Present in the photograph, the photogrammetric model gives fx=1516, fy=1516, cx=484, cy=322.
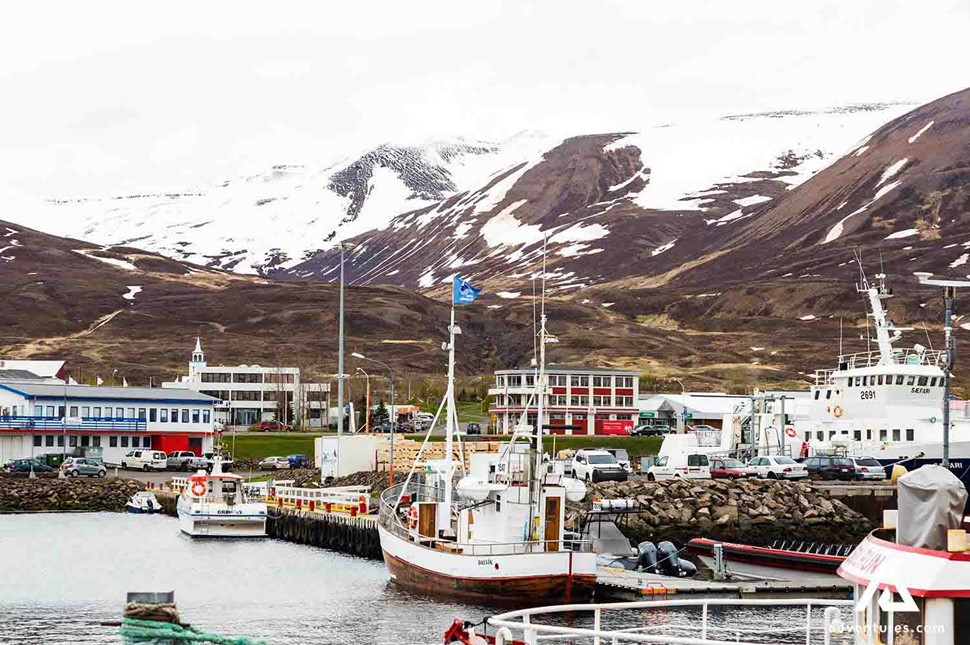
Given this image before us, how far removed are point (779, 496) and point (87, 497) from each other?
41477 millimetres

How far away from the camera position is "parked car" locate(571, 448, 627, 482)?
231 feet

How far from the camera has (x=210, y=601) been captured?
49906mm

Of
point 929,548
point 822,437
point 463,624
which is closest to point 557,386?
point 822,437

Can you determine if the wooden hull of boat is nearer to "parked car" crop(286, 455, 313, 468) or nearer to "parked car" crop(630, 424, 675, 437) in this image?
"parked car" crop(286, 455, 313, 468)

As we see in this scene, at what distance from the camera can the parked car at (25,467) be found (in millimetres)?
96938

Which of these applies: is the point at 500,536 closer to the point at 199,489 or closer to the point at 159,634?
the point at 159,634

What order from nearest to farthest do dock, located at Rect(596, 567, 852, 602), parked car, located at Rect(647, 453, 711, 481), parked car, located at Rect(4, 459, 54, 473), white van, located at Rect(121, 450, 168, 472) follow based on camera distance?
dock, located at Rect(596, 567, 852, 602) → parked car, located at Rect(647, 453, 711, 481) → parked car, located at Rect(4, 459, 54, 473) → white van, located at Rect(121, 450, 168, 472)

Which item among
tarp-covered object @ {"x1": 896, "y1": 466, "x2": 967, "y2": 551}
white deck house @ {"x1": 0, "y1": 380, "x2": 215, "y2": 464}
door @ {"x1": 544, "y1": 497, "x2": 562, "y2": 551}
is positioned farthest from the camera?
white deck house @ {"x1": 0, "y1": 380, "x2": 215, "y2": 464}

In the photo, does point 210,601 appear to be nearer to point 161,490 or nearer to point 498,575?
point 498,575

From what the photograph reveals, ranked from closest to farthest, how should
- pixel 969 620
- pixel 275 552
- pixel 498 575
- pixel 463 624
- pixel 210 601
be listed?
pixel 969 620, pixel 463 624, pixel 498 575, pixel 210 601, pixel 275 552

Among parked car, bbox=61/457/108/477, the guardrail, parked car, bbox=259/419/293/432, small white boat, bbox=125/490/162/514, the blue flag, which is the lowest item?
small white boat, bbox=125/490/162/514

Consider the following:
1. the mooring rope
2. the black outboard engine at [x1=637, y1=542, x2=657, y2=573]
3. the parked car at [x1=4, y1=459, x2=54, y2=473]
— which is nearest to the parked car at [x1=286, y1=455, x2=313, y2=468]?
the parked car at [x1=4, y1=459, x2=54, y2=473]

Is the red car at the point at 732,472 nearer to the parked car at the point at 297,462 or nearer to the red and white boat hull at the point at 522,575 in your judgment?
the red and white boat hull at the point at 522,575

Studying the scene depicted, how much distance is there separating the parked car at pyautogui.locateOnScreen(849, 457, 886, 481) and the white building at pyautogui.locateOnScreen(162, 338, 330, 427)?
79.3 m
